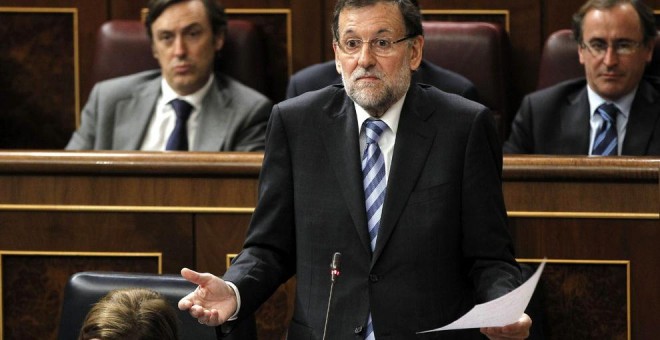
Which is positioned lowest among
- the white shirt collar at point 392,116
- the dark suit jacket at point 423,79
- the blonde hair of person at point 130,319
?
the blonde hair of person at point 130,319

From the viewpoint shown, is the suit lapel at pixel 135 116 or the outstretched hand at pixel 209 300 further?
the suit lapel at pixel 135 116

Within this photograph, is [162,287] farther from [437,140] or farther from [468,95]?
[468,95]

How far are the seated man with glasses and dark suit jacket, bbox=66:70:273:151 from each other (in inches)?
21.7

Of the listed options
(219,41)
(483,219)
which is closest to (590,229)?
(483,219)

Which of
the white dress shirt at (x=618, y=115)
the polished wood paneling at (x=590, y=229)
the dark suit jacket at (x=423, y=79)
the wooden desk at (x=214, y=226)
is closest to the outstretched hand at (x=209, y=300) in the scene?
the wooden desk at (x=214, y=226)

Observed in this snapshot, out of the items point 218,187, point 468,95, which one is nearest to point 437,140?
point 218,187

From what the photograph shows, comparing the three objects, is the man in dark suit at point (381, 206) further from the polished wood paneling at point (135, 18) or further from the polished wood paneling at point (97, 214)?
the polished wood paneling at point (135, 18)

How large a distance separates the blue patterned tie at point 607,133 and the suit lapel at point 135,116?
0.97m

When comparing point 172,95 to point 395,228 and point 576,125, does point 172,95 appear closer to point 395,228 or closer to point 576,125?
point 576,125

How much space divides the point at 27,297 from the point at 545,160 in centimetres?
89

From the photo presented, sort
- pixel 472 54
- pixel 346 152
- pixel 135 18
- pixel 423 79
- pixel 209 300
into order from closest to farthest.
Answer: pixel 209 300, pixel 346 152, pixel 423 79, pixel 472 54, pixel 135 18

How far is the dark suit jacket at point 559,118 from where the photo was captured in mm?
2430

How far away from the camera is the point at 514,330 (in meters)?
1.30

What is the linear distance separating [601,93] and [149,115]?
3.23ft
